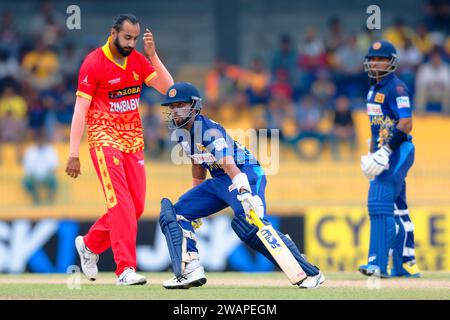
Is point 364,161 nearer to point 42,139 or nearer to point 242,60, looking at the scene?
point 42,139

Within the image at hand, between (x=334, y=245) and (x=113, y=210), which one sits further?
(x=334, y=245)

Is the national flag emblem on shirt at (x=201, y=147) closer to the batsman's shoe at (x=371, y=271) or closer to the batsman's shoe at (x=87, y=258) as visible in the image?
the batsman's shoe at (x=87, y=258)

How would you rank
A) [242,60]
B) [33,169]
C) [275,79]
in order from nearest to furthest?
[33,169]
[275,79]
[242,60]

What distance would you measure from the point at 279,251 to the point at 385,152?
199 cm

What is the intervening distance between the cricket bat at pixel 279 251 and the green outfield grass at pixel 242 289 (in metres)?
0.14

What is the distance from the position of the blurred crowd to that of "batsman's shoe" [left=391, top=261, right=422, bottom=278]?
6.77 meters

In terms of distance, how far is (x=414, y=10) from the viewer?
23.1m

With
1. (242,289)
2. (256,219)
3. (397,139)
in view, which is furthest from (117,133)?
(397,139)

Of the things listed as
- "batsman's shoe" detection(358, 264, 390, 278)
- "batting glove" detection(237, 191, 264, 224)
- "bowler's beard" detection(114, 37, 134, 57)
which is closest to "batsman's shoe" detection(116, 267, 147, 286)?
"batting glove" detection(237, 191, 264, 224)

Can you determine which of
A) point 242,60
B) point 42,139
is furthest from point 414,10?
point 42,139

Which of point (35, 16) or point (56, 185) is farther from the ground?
point (35, 16)

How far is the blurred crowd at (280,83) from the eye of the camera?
60.0ft

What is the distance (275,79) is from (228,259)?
17.5 feet

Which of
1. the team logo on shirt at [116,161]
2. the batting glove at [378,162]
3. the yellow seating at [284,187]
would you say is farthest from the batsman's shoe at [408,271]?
the yellow seating at [284,187]
